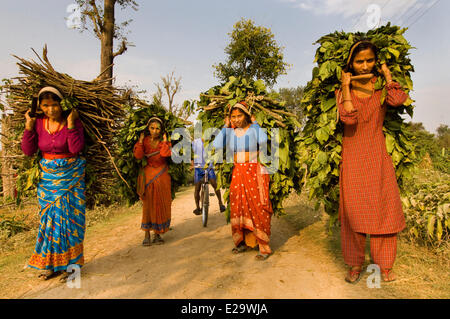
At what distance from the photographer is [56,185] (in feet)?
12.3

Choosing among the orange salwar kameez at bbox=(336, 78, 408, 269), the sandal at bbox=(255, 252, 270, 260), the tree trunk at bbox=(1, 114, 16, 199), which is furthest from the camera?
the tree trunk at bbox=(1, 114, 16, 199)

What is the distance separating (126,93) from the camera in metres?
4.48

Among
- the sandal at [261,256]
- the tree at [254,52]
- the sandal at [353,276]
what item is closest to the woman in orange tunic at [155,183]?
the sandal at [261,256]

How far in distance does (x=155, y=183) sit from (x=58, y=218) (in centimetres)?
186

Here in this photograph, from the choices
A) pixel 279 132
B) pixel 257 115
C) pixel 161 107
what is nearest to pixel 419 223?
pixel 279 132

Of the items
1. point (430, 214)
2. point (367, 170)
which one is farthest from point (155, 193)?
point (430, 214)

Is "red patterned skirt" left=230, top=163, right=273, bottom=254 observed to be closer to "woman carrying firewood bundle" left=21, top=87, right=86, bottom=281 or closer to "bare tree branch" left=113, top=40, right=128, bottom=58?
"woman carrying firewood bundle" left=21, top=87, right=86, bottom=281

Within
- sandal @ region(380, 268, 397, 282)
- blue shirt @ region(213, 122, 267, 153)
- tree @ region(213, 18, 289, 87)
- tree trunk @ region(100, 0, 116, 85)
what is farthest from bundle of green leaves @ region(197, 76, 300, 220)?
tree @ region(213, 18, 289, 87)

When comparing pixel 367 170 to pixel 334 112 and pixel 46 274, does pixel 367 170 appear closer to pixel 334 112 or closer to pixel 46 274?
pixel 334 112

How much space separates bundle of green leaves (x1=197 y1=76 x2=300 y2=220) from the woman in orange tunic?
94cm

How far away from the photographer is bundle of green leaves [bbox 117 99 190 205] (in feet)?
16.9
